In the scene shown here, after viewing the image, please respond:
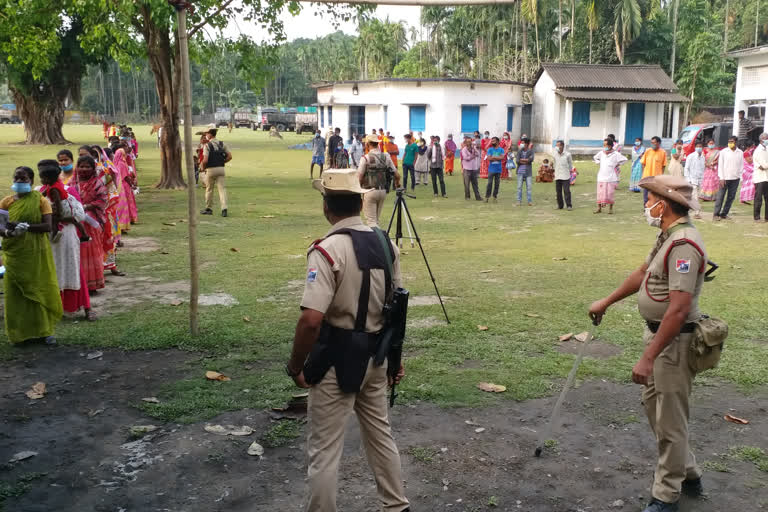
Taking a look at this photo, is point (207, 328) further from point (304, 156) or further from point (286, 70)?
point (286, 70)

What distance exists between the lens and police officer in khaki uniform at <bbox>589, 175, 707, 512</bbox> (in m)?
3.64

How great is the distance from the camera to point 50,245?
6.77 metres

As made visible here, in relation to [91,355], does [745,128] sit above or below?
above

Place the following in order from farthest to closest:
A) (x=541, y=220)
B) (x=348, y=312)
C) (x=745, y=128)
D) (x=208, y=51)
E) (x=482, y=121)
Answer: (x=482, y=121) < (x=745, y=128) < (x=208, y=51) < (x=541, y=220) < (x=348, y=312)

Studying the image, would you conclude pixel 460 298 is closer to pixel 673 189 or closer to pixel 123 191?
pixel 673 189

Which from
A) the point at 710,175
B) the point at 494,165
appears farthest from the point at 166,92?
the point at 710,175

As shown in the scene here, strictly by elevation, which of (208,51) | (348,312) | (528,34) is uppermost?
(528,34)

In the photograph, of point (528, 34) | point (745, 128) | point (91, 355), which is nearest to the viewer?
point (91, 355)

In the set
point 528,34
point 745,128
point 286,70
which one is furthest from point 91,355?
point 286,70

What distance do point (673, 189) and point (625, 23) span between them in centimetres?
4611

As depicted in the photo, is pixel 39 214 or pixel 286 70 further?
pixel 286 70

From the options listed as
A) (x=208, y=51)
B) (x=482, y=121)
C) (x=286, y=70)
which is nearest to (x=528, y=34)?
(x=482, y=121)

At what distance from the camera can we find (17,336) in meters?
6.45

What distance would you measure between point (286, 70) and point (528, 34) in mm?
60220
